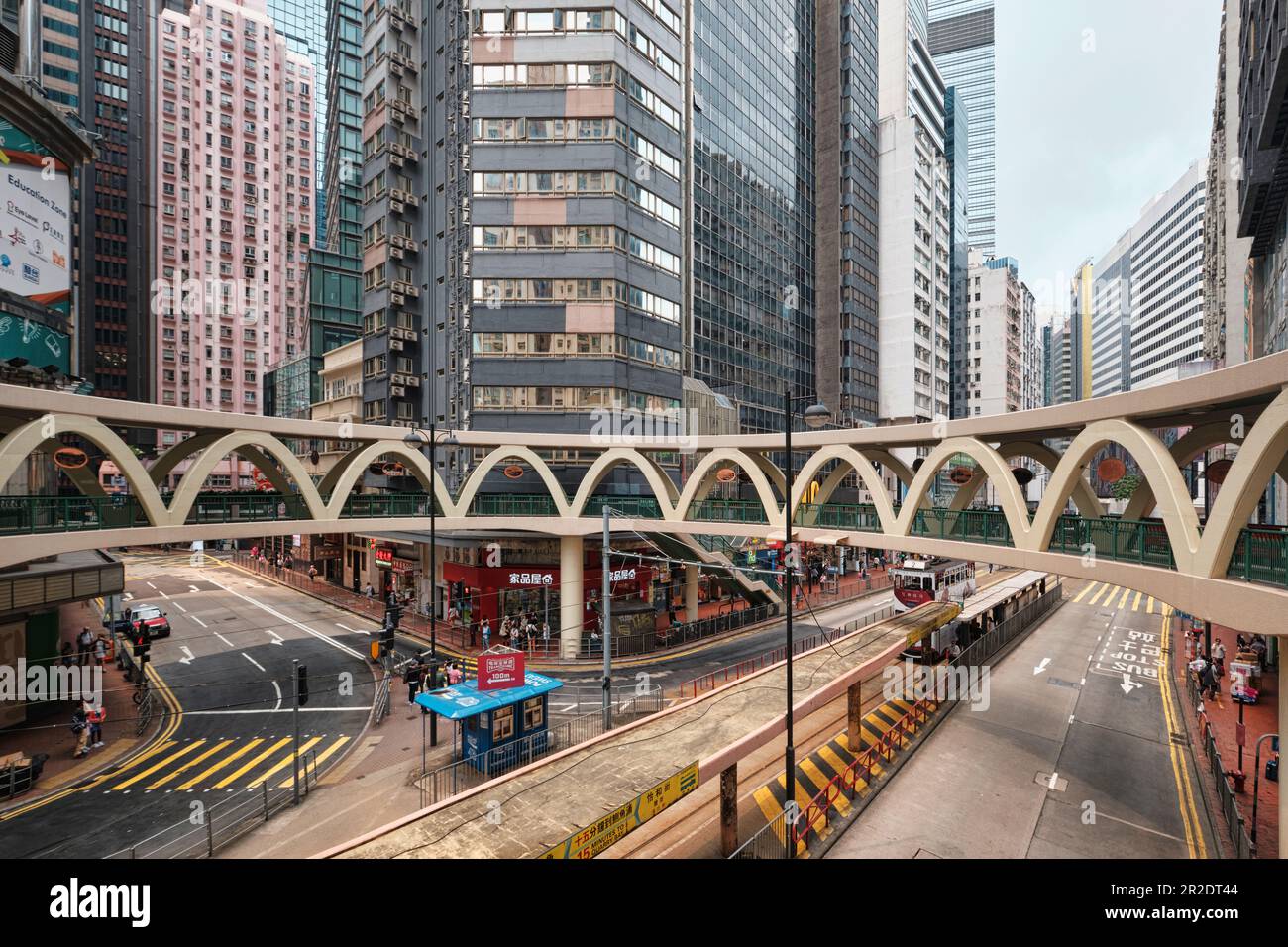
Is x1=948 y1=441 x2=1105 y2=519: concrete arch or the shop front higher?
x1=948 y1=441 x2=1105 y2=519: concrete arch

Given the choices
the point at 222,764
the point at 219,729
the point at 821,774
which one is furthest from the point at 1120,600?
the point at 219,729

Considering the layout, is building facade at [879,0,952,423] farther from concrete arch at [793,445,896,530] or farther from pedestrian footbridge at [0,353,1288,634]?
concrete arch at [793,445,896,530]

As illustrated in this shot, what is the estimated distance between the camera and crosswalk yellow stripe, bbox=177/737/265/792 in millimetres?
17531

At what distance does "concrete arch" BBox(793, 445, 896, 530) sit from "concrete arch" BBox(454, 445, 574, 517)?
11.7m

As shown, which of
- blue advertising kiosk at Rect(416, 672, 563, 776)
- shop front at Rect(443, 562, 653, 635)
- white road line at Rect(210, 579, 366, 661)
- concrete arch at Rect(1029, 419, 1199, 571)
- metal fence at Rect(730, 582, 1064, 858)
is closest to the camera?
concrete arch at Rect(1029, 419, 1199, 571)

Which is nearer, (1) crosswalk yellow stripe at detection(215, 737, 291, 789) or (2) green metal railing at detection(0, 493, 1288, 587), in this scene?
(2) green metal railing at detection(0, 493, 1288, 587)

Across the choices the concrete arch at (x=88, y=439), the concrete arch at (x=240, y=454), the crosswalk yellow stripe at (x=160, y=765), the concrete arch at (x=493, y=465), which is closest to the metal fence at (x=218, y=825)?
the crosswalk yellow stripe at (x=160, y=765)

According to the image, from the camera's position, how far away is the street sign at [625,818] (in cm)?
997

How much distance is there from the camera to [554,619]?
108 feet

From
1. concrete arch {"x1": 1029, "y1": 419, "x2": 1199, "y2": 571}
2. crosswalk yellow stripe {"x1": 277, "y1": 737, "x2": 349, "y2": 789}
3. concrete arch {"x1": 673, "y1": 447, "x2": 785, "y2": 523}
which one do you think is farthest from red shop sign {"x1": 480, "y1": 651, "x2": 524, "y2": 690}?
concrete arch {"x1": 1029, "y1": 419, "x2": 1199, "y2": 571}

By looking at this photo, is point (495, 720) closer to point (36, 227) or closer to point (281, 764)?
point (281, 764)

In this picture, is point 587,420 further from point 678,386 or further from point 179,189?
point 179,189

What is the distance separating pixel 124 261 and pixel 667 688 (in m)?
105

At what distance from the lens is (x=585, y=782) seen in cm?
1202
